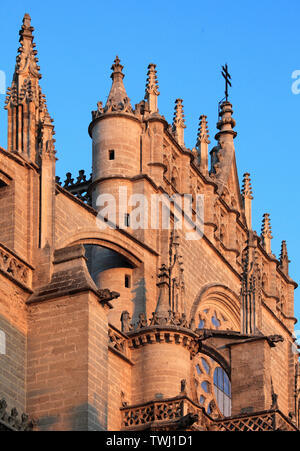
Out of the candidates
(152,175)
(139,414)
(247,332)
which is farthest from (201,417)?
(152,175)

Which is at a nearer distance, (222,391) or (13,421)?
(13,421)

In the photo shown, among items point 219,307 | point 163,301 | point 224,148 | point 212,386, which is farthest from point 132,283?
point 224,148

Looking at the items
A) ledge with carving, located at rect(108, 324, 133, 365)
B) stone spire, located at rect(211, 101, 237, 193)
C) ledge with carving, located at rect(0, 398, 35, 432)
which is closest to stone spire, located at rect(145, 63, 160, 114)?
stone spire, located at rect(211, 101, 237, 193)

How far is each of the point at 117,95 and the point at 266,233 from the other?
34.7ft

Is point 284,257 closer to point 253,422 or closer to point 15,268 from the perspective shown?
point 253,422

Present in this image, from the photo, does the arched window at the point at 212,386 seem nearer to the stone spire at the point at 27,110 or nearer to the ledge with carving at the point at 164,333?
the ledge with carving at the point at 164,333

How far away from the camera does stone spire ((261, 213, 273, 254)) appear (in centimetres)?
4712

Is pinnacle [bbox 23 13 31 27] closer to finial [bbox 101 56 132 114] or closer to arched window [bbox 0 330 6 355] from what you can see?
finial [bbox 101 56 132 114]

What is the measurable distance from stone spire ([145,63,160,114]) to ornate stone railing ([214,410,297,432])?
30.1 ft

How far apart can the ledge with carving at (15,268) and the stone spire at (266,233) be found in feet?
60.4

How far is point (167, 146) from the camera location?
39.9 metres

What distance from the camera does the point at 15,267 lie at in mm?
29266

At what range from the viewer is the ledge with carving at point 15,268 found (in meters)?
28.9

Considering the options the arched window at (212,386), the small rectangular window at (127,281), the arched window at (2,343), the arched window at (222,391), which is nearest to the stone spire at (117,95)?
the small rectangular window at (127,281)
